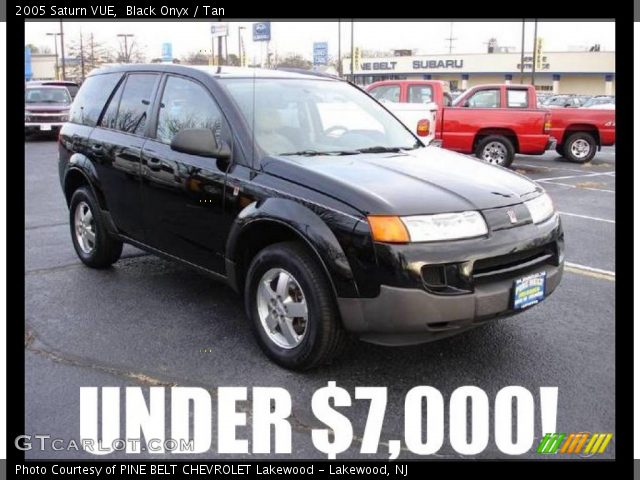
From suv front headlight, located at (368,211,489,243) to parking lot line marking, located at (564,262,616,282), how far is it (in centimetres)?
288

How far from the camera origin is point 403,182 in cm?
391

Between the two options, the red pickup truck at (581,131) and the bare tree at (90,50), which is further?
the bare tree at (90,50)

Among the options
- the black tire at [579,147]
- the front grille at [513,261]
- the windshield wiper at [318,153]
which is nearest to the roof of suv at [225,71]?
the windshield wiper at [318,153]

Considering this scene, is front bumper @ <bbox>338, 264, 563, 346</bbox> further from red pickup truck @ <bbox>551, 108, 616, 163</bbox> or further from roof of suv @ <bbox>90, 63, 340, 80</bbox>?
red pickup truck @ <bbox>551, 108, 616, 163</bbox>

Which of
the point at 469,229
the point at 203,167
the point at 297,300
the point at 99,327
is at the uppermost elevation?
the point at 203,167

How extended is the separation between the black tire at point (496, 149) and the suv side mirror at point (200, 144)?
10.6 metres

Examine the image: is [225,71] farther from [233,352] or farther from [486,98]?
[486,98]

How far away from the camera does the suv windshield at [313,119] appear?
4.45 meters

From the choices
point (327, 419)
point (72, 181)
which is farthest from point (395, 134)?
point (72, 181)

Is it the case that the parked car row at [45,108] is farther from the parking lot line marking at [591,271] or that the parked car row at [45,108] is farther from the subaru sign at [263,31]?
the parking lot line marking at [591,271]

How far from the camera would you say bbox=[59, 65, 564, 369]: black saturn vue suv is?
3.53m

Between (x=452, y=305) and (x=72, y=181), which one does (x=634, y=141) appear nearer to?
(x=452, y=305)
